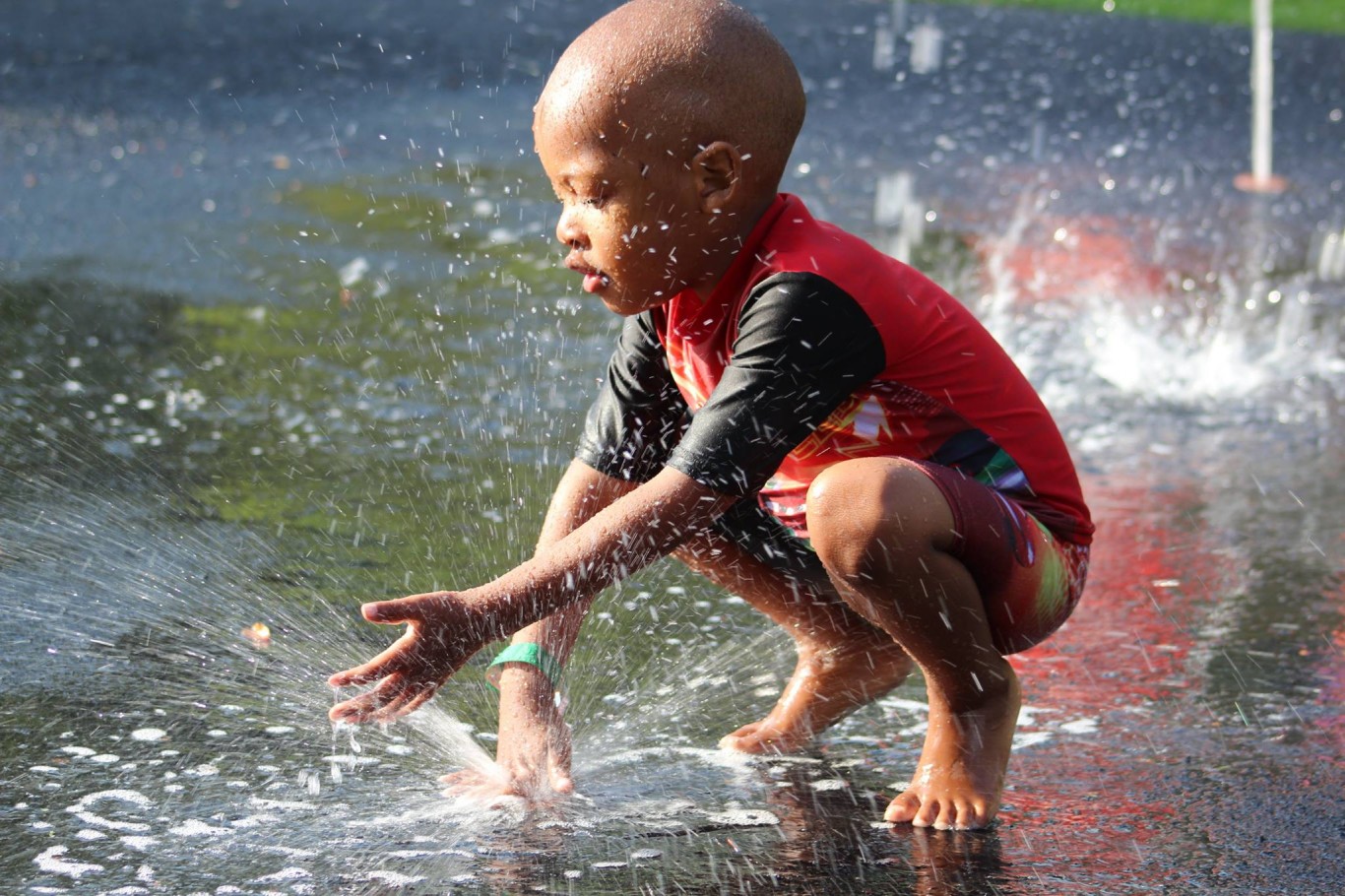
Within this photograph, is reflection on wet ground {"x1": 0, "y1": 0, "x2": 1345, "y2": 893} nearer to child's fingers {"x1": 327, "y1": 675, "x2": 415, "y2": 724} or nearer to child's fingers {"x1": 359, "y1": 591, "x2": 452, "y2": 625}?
child's fingers {"x1": 327, "y1": 675, "x2": 415, "y2": 724}

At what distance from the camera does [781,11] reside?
15484 millimetres

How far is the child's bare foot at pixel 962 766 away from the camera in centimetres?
250

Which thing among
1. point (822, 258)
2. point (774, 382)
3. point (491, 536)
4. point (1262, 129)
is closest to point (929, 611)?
point (774, 382)

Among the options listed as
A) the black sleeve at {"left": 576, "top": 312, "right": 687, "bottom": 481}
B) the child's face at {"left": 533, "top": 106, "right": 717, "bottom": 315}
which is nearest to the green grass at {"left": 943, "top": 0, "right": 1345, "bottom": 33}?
the black sleeve at {"left": 576, "top": 312, "right": 687, "bottom": 481}

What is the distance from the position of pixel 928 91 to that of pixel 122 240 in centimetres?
736

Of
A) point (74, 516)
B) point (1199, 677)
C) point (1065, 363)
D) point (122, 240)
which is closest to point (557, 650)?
point (1199, 677)

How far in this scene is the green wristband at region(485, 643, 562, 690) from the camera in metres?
2.63

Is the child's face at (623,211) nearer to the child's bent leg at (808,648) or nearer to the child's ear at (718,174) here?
the child's ear at (718,174)

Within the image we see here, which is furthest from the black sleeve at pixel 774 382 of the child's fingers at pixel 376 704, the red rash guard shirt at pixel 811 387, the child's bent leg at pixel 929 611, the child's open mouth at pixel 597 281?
the child's fingers at pixel 376 704

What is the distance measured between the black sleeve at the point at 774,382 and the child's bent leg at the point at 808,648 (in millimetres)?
427

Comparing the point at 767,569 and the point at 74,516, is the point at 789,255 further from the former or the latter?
the point at 74,516

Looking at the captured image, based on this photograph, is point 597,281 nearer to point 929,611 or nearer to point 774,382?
point 774,382

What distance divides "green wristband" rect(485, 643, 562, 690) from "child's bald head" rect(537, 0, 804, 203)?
0.75 meters

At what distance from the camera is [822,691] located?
9.30 ft
